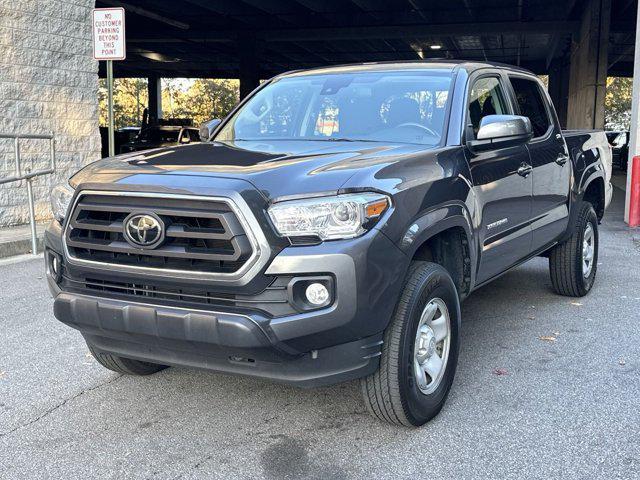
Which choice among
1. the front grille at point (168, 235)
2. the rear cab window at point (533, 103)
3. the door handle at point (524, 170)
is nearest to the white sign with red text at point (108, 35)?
the rear cab window at point (533, 103)

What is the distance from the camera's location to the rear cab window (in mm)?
5449

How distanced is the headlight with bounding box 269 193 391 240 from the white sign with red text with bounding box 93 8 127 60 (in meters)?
7.28

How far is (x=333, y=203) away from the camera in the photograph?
306cm

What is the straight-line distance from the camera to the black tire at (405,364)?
328cm

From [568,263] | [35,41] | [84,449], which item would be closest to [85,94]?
[35,41]

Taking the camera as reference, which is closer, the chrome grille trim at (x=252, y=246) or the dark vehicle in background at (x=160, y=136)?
the chrome grille trim at (x=252, y=246)

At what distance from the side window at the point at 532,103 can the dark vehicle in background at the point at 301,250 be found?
3.73ft

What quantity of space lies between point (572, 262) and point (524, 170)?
1581 millimetres

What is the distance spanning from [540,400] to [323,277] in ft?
5.71

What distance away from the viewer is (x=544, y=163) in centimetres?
531

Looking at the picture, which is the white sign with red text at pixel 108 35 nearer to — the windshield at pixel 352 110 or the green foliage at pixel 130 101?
the windshield at pixel 352 110

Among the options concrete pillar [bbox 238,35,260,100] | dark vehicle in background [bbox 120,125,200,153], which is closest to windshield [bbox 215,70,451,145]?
dark vehicle in background [bbox 120,125,200,153]

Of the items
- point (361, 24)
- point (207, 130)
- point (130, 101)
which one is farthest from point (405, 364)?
point (130, 101)

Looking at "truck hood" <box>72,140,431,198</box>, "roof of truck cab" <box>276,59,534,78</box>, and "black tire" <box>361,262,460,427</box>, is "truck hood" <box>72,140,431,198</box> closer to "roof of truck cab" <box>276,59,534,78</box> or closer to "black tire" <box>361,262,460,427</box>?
"black tire" <box>361,262,460,427</box>
